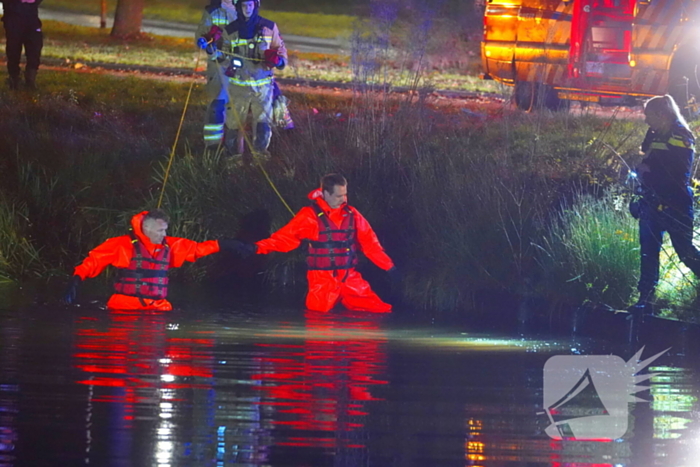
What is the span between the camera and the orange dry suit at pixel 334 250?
11.4 metres

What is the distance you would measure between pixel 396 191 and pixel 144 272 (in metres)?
3.13

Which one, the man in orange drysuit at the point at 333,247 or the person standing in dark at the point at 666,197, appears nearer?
the person standing in dark at the point at 666,197

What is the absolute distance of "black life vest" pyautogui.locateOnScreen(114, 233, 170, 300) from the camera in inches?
428

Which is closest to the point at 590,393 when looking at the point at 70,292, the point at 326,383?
the point at 326,383

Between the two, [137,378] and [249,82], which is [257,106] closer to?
[249,82]

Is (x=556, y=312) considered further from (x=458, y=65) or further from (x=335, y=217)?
(x=458, y=65)

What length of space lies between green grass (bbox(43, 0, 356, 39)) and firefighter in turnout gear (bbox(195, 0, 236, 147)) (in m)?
21.8

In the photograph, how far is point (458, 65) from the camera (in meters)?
30.8

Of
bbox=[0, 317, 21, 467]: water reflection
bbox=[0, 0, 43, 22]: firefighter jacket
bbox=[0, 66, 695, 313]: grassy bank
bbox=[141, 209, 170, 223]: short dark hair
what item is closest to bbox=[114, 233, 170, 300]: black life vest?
bbox=[141, 209, 170, 223]: short dark hair

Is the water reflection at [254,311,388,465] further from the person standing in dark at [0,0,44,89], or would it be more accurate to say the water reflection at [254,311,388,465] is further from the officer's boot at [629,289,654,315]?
the person standing in dark at [0,0,44,89]

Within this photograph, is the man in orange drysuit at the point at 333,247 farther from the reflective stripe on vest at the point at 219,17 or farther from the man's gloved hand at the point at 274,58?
the reflective stripe on vest at the point at 219,17

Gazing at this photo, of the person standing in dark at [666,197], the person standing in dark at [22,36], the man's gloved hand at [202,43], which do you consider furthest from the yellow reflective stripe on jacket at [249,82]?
the person standing in dark at [666,197]

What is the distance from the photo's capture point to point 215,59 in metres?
13.7

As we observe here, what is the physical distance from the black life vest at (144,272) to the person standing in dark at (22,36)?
26.4 ft
